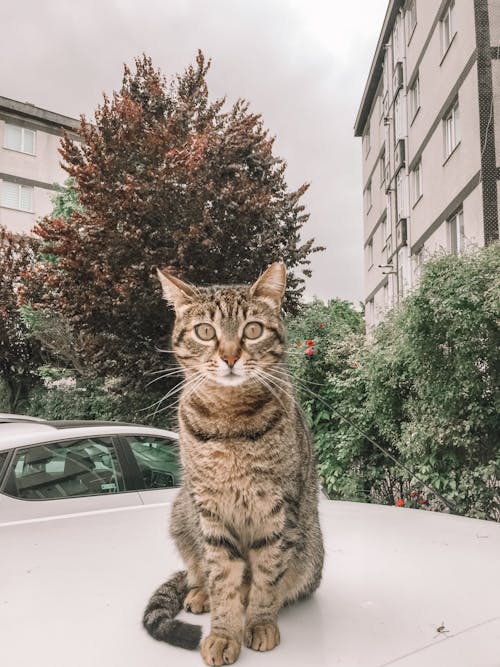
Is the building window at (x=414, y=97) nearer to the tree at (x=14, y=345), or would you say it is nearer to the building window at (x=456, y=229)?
the building window at (x=456, y=229)

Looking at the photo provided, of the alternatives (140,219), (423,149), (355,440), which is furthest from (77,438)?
(423,149)

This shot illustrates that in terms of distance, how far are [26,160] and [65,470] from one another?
1753cm

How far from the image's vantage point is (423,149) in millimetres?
10734

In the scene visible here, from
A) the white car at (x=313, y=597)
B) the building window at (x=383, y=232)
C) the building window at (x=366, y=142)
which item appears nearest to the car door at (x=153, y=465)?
the white car at (x=313, y=597)

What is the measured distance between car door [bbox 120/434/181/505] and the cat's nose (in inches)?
66.1

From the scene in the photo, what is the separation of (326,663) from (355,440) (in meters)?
3.52

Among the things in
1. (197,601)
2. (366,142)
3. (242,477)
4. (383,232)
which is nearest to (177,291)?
(242,477)

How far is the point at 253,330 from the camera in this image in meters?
1.44

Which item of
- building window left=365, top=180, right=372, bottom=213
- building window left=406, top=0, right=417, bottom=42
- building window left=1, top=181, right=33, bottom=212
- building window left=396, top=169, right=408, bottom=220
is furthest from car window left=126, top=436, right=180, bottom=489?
building window left=1, top=181, right=33, bottom=212

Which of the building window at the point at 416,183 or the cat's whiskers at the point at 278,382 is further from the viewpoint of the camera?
the building window at the point at 416,183

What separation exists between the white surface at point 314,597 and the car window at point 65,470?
637 millimetres

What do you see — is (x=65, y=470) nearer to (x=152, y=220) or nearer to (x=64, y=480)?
(x=64, y=480)

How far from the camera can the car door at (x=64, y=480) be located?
2.48m

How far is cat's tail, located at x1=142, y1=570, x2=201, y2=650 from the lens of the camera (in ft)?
3.64
